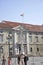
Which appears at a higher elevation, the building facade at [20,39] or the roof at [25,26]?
the roof at [25,26]

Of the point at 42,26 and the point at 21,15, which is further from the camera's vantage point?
the point at 42,26

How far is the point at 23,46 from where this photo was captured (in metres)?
10.9

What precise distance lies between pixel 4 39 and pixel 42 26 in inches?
95.2

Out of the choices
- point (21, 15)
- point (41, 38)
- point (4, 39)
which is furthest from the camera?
point (41, 38)

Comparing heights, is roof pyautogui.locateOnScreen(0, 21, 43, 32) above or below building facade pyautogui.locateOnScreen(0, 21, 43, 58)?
above

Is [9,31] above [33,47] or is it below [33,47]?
above

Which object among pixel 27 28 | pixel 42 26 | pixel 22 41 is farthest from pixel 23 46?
pixel 42 26

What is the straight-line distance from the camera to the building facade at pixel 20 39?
10.6m

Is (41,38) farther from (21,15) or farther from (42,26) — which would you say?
(21,15)

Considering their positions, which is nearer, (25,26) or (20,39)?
(20,39)

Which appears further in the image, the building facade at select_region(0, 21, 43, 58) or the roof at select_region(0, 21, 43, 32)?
the roof at select_region(0, 21, 43, 32)

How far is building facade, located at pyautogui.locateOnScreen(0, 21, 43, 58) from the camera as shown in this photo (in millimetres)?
10633

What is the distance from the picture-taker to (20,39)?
1079cm

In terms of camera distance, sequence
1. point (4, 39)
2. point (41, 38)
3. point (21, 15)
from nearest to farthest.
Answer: point (21, 15), point (4, 39), point (41, 38)
